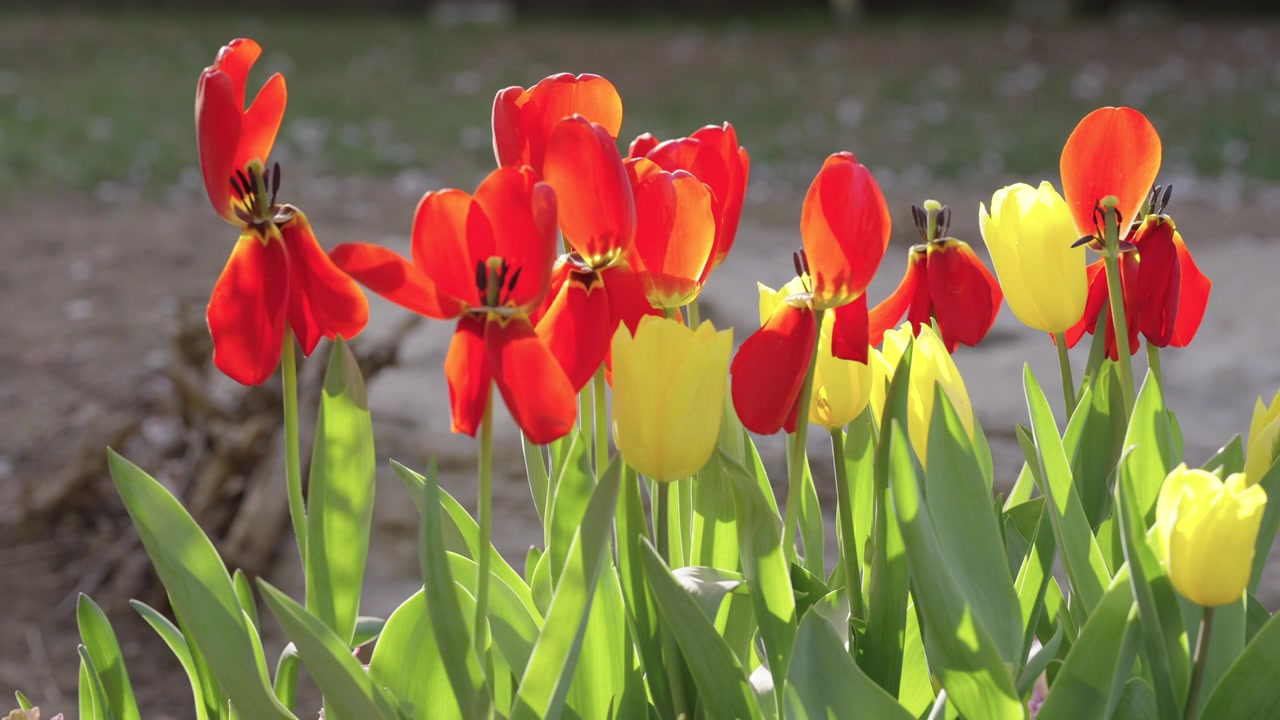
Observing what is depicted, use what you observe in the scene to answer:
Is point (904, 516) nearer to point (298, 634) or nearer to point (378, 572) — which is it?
point (298, 634)

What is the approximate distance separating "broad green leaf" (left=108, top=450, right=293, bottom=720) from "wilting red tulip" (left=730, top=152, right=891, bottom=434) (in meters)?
0.38

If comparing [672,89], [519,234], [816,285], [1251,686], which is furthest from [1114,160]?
[672,89]

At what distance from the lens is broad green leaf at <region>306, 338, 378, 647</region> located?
3.25ft

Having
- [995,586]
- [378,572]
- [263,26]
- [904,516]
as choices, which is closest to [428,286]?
[904,516]

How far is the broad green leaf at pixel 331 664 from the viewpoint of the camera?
869mm

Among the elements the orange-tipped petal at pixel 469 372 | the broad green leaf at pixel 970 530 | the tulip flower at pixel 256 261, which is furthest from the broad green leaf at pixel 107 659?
the broad green leaf at pixel 970 530

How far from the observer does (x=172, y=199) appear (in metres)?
6.10

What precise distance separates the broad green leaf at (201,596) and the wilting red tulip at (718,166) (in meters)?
0.43

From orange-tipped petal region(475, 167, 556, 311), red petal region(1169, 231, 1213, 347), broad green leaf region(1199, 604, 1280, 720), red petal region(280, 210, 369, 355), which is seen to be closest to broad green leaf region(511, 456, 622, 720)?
orange-tipped petal region(475, 167, 556, 311)

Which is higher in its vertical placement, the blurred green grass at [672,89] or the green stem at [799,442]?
the blurred green grass at [672,89]

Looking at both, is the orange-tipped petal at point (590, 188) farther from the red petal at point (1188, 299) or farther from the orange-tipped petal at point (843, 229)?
the red petal at point (1188, 299)

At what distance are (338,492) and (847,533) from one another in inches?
15.3

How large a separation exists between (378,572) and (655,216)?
1788 millimetres

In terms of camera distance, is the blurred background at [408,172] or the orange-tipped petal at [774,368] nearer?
the orange-tipped petal at [774,368]
